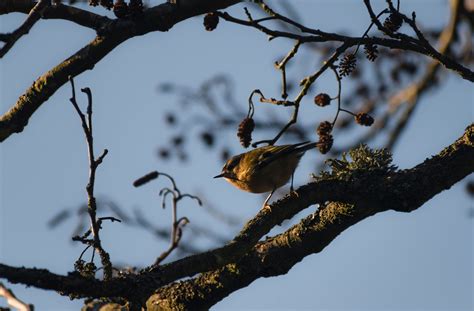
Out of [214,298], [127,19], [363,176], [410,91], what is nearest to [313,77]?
[363,176]

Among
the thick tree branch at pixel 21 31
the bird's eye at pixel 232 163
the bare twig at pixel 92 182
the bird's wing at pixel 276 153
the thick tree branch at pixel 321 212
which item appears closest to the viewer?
the thick tree branch at pixel 21 31

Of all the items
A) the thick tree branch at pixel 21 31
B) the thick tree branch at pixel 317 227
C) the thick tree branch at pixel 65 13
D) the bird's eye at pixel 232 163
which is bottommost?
the thick tree branch at pixel 317 227

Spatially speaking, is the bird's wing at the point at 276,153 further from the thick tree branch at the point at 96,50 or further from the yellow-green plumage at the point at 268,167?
the thick tree branch at the point at 96,50

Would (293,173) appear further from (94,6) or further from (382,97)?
(94,6)

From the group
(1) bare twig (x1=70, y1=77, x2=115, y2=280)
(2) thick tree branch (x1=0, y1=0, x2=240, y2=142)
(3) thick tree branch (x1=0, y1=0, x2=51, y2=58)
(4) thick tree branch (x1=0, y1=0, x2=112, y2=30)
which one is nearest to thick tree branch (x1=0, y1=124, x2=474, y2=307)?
(1) bare twig (x1=70, y1=77, x2=115, y2=280)

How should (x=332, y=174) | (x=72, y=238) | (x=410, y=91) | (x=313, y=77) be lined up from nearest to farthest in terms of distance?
(x=72, y=238) < (x=313, y=77) < (x=332, y=174) < (x=410, y=91)

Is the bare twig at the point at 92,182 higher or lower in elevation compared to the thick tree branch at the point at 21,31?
lower

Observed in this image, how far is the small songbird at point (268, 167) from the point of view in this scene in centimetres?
641

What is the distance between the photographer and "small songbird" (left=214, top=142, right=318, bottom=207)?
21.0 feet

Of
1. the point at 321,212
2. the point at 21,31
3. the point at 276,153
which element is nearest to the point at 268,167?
the point at 276,153

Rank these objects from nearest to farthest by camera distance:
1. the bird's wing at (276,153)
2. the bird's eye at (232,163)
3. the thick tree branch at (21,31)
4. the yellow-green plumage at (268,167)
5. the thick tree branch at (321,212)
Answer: the thick tree branch at (21,31) < the thick tree branch at (321,212) < the bird's wing at (276,153) < the yellow-green plumage at (268,167) < the bird's eye at (232,163)

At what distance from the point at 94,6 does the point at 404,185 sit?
2.10m

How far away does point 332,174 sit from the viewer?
4.57 meters

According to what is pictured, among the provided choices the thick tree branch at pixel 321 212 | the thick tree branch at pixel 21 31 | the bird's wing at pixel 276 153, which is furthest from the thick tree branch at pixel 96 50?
the bird's wing at pixel 276 153
